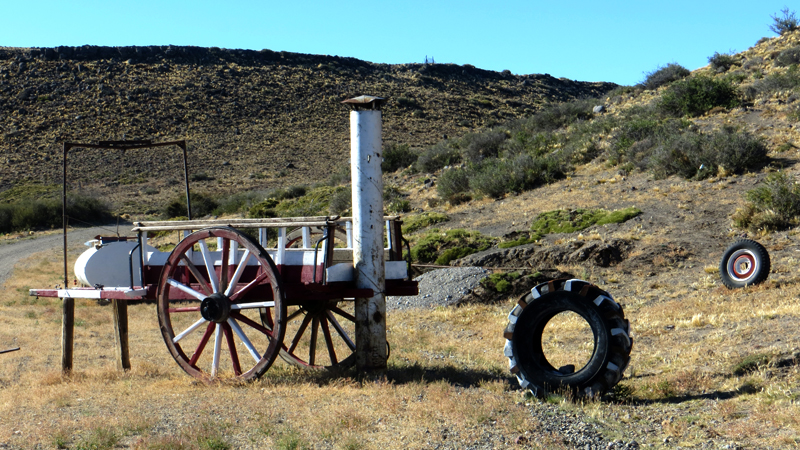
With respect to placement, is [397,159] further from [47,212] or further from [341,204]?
[47,212]

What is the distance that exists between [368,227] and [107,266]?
3.81 metres

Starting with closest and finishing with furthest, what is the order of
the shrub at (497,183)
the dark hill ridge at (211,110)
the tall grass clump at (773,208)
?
the tall grass clump at (773,208) < the shrub at (497,183) < the dark hill ridge at (211,110)

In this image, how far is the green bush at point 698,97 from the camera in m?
25.9

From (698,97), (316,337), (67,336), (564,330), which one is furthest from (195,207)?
(316,337)

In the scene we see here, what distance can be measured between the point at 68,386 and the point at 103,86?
168 feet

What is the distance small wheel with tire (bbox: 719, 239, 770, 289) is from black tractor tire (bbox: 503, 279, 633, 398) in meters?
5.87

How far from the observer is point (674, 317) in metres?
9.89

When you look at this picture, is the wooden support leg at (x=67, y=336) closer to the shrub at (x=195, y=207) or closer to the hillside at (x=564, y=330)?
the hillside at (x=564, y=330)

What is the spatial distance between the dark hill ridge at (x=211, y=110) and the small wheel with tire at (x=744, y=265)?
111 ft

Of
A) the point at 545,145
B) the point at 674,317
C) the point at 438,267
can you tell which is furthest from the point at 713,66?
the point at 674,317

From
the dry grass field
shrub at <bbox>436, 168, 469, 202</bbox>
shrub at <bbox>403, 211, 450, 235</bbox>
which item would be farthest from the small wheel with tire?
shrub at <bbox>436, 168, 469, 202</bbox>

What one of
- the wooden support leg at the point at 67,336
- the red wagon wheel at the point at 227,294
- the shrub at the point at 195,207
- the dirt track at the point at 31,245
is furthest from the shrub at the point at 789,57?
the wooden support leg at the point at 67,336

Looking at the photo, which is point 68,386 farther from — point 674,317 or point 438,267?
point 438,267

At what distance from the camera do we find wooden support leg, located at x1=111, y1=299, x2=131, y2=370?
28.4ft
